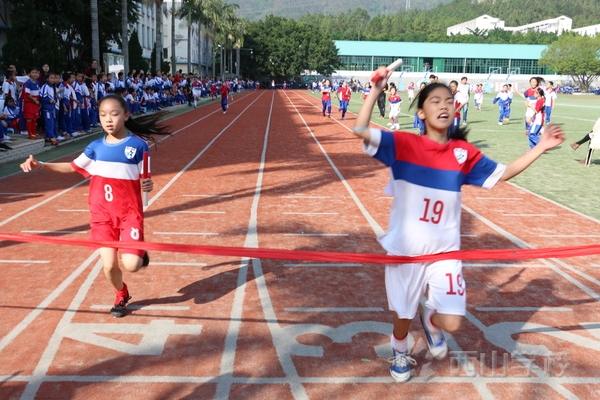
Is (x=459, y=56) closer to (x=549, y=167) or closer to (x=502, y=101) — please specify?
(x=502, y=101)

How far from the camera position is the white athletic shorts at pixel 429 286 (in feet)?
11.9

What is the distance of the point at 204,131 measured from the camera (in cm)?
2219

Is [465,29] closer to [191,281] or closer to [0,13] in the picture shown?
[0,13]

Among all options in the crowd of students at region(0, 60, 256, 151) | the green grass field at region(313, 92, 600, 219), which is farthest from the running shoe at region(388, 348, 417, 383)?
the crowd of students at region(0, 60, 256, 151)

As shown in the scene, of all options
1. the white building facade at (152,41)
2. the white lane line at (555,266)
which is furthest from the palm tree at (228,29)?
the white lane line at (555,266)

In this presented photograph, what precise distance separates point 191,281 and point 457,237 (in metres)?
3.13

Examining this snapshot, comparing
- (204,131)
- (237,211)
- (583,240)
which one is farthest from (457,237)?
(204,131)

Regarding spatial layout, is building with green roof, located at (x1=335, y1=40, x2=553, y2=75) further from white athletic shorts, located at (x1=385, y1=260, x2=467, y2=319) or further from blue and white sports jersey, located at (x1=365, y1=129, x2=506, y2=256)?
white athletic shorts, located at (x1=385, y1=260, x2=467, y2=319)

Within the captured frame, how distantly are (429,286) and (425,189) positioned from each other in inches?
24.2

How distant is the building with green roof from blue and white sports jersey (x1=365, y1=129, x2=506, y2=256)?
11024cm

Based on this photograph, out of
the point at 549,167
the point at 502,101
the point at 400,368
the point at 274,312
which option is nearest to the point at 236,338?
the point at 274,312

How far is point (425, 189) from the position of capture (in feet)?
12.2

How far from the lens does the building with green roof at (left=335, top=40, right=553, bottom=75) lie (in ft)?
364

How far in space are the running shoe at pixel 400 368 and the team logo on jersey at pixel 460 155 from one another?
1367 mm
